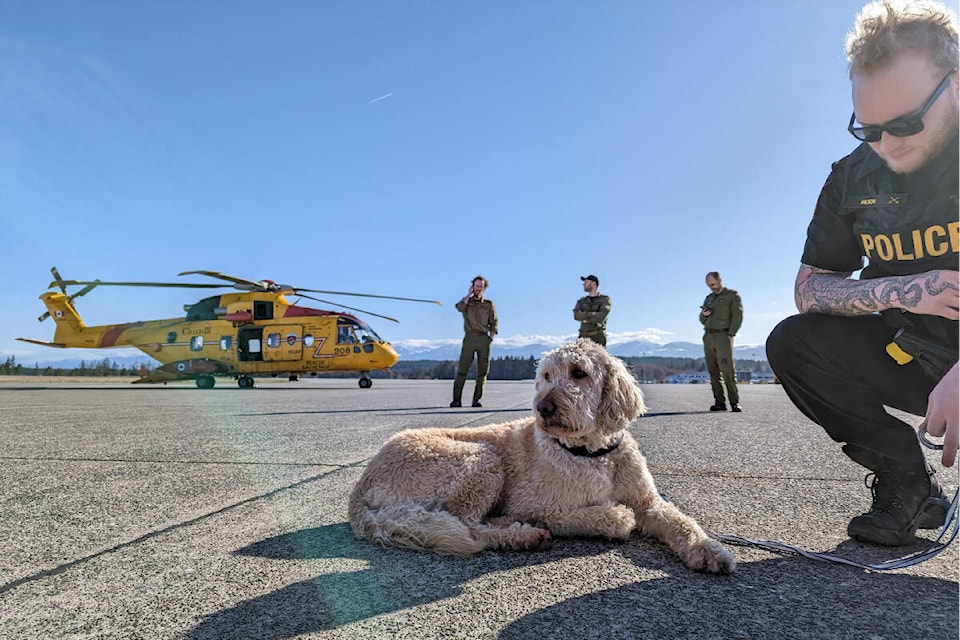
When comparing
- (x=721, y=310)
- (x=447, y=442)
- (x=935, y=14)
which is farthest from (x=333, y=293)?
(x=935, y=14)

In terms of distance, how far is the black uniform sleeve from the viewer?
214cm

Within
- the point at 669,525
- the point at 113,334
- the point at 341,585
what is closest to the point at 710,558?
the point at 669,525

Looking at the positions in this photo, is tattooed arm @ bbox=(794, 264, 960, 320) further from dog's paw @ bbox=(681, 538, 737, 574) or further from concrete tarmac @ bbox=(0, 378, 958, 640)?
dog's paw @ bbox=(681, 538, 737, 574)

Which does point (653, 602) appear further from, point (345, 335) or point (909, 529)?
point (345, 335)

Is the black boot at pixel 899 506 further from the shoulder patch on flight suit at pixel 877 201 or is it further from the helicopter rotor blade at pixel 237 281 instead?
the helicopter rotor blade at pixel 237 281

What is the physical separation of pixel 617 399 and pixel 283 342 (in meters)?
17.5

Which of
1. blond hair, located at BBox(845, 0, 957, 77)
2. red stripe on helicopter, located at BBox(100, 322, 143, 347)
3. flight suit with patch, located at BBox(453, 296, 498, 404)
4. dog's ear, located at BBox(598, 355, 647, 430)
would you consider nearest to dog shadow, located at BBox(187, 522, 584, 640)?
dog's ear, located at BBox(598, 355, 647, 430)

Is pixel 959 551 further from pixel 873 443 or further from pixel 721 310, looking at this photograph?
pixel 721 310

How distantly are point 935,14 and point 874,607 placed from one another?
66.3 inches

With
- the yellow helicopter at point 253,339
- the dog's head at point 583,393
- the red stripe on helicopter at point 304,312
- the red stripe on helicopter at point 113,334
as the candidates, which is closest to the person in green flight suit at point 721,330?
the dog's head at point 583,393

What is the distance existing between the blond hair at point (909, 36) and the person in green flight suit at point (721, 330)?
7630 millimetres

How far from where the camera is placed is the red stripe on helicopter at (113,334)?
20.6m

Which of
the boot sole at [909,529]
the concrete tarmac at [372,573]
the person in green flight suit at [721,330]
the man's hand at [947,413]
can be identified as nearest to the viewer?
the man's hand at [947,413]

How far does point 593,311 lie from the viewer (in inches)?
338
